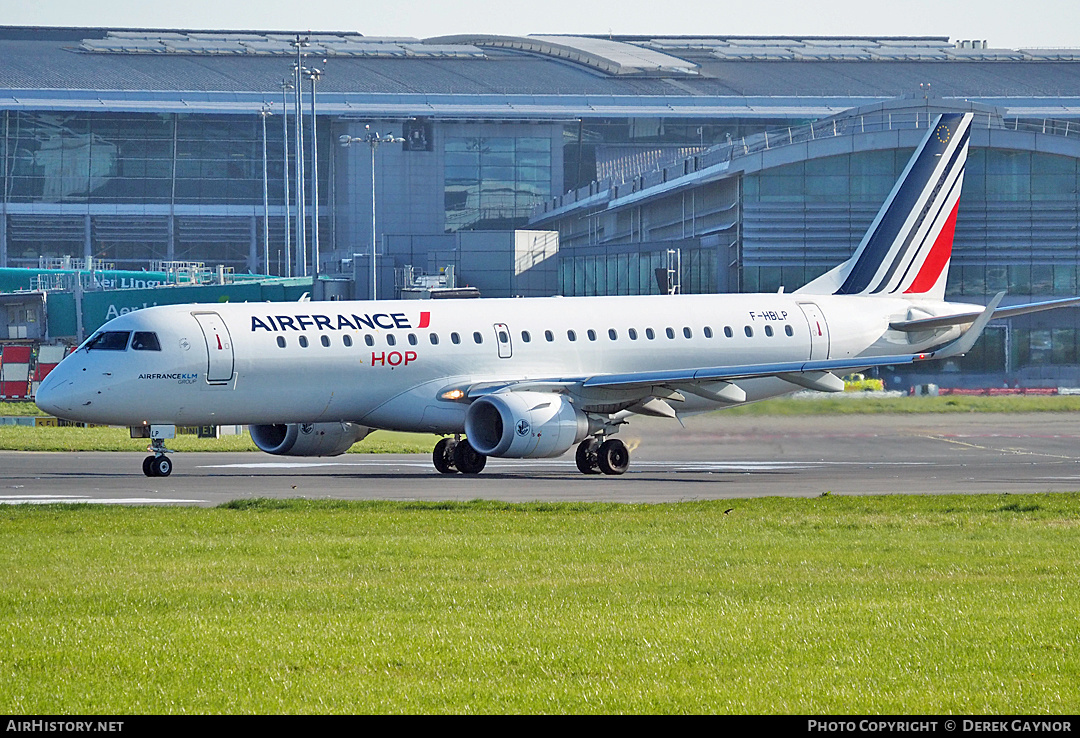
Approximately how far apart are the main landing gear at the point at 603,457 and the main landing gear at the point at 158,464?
8632 mm

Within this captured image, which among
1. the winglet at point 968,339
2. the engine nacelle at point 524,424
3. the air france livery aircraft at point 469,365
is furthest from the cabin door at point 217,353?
the winglet at point 968,339

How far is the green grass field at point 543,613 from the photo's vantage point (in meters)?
10.6

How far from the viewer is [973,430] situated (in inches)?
1741

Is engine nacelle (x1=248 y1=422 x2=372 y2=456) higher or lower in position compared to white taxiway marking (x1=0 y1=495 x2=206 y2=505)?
higher

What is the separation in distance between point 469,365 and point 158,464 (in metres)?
6.89

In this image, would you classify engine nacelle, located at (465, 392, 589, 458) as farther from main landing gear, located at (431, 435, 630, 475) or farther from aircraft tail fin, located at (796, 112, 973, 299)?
aircraft tail fin, located at (796, 112, 973, 299)

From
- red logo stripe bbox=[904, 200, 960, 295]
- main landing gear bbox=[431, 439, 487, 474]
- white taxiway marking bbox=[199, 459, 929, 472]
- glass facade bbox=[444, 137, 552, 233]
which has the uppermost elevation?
glass facade bbox=[444, 137, 552, 233]

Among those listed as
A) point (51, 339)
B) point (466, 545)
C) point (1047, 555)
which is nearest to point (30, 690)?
point (466, 545)

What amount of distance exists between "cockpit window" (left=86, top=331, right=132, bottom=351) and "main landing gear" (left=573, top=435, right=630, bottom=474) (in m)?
9.77

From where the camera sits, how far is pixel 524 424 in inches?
1264

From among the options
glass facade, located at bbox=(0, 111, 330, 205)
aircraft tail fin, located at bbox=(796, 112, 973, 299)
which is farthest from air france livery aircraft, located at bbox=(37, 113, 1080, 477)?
glass facade, located at bbox=(0, 111, 330, 205)

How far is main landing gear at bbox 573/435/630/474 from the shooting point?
113 feet
